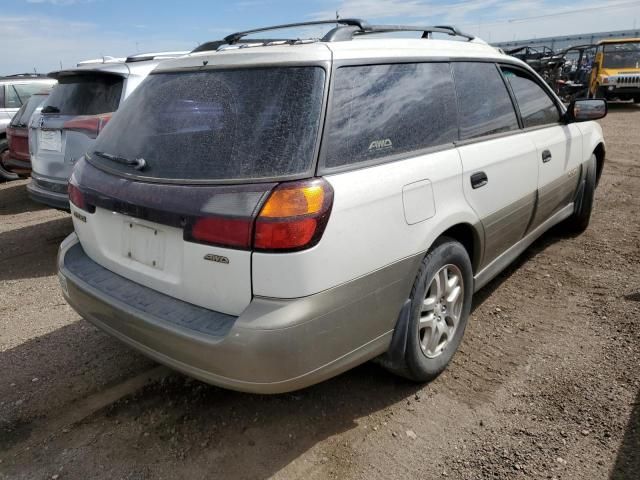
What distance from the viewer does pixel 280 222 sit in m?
1.89

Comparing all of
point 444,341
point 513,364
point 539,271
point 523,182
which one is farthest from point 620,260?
point 444,341

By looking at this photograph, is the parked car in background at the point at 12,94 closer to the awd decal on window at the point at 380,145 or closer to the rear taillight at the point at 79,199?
the rear taillight at the point at 79,199

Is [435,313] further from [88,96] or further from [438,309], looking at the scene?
[88,96]

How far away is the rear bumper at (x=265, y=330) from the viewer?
1.93 m

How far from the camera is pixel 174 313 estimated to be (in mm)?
2150

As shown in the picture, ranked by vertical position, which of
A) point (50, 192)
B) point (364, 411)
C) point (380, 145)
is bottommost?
point (364, 411)

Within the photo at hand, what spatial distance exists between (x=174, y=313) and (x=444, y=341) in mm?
1480

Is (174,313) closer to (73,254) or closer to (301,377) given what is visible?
(301,377)

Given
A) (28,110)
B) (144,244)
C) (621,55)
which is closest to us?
(144,244)

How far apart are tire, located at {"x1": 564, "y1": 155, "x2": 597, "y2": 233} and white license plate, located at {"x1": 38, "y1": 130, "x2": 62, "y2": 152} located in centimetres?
487

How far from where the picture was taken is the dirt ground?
227cm

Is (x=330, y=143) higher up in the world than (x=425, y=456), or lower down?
higher up

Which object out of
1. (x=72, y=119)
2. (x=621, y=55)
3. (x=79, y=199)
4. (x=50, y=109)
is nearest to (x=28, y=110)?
(x=50, y=109)

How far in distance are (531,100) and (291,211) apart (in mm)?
2608
